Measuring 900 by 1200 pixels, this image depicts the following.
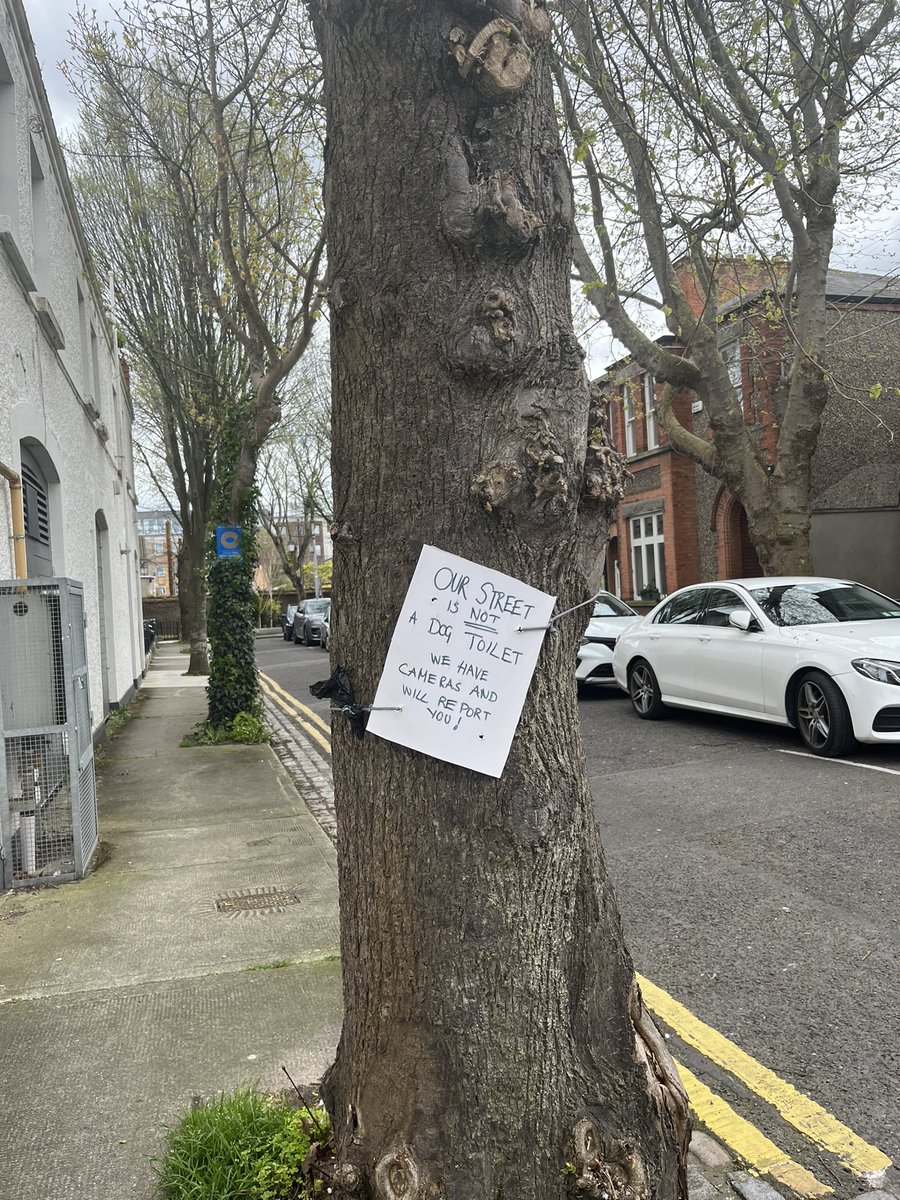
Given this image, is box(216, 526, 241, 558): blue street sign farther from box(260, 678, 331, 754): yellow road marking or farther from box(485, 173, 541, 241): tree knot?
box(485, 173, 541, 241): tree knot

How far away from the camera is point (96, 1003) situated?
358cm

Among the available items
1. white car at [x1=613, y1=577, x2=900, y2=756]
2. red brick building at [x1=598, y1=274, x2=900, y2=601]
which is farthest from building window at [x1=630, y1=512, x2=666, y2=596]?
white car at [x1=613, y1=577, x2=900, y2=756]

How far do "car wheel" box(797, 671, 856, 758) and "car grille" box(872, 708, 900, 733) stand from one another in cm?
23

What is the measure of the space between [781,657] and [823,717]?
674 millimetres

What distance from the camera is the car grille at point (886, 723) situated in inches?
286

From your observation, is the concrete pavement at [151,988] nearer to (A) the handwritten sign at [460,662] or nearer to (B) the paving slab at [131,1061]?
(B) the paving slab at [131,1061]

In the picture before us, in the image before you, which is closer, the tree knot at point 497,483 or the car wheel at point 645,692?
the tree knot at point 497,483

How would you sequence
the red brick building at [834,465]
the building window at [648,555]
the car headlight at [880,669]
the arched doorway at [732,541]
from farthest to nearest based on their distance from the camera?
the building window at [648,555] → the arched doorway at [732,541] → the red brick building at [834,465] → the car headlight at [880,669]

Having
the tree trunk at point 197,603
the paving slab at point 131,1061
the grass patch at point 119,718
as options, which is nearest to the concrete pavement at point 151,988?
the paving slab at point 131,1061

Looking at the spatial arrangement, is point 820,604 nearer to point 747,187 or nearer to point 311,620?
point 747,187

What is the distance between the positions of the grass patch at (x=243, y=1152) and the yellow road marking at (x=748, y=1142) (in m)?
1.20

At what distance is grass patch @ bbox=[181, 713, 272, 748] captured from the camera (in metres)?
10.2

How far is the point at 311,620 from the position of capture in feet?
92.3

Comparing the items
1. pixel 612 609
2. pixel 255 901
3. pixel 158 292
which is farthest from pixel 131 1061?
pixel 158 292
